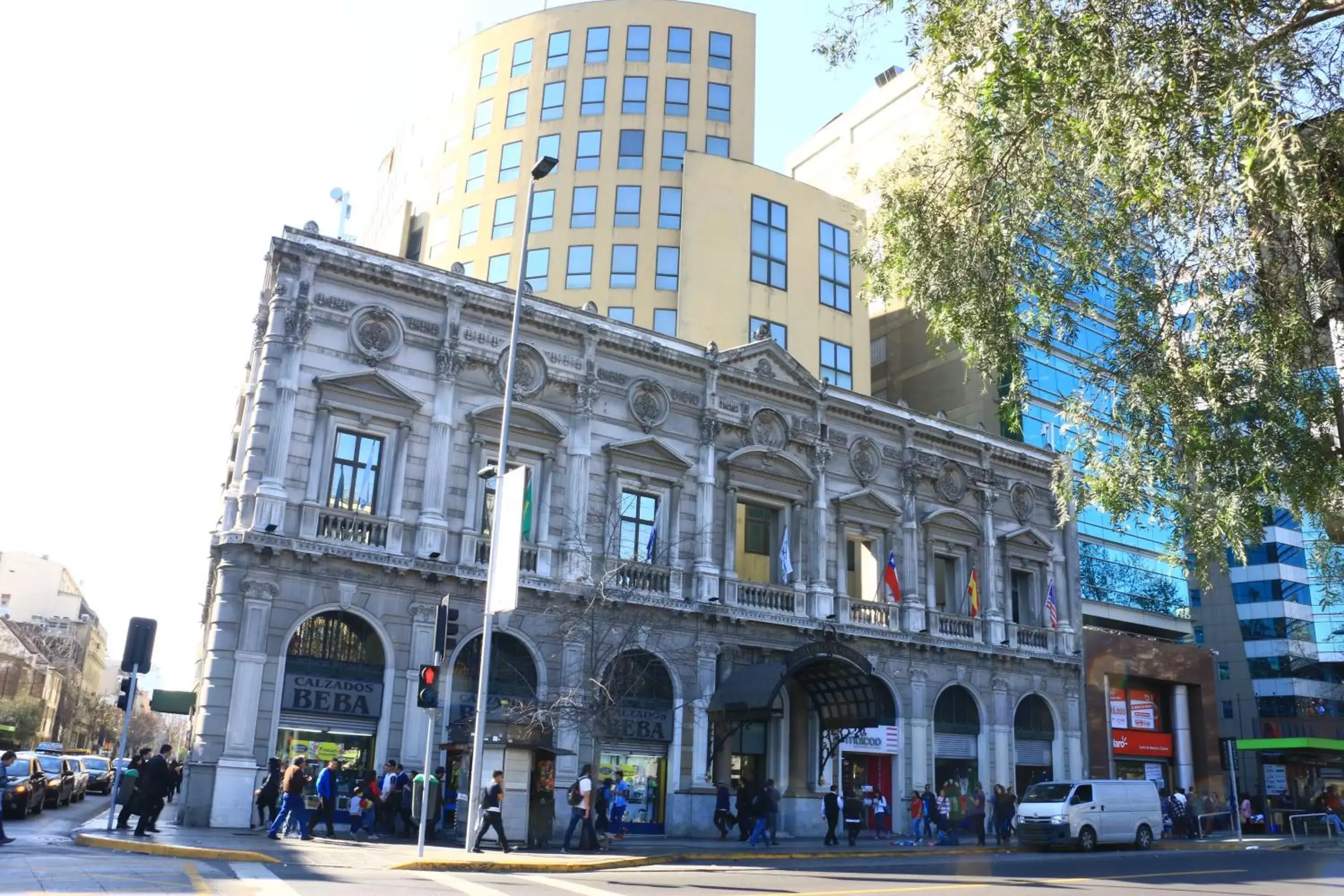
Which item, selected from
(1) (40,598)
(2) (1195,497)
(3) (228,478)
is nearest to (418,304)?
(3) (228,478)

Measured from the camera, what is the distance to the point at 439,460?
27047 millimetres

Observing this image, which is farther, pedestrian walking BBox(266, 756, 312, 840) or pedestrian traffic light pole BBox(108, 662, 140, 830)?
pedestrian walking BBox(266, 756, 312, 840)

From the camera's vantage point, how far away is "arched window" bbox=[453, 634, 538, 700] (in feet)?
86.8

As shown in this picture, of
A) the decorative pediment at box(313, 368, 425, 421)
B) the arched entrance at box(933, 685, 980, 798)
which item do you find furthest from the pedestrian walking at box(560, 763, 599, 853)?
the arched entrance at box(933, 685, 980, 798)

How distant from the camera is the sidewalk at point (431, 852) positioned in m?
17.4

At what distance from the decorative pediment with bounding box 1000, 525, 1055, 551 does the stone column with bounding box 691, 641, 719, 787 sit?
→ 44.5 feet

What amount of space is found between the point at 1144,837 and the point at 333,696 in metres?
21.8

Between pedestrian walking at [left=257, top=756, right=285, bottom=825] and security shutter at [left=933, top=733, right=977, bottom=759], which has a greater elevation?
security shutter at [left=933, top=733, right=977, bottom=759]

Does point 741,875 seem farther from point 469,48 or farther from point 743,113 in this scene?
point 469,48

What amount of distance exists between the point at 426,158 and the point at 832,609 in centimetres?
2821

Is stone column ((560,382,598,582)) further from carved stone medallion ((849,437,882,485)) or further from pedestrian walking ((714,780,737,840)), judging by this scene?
carved stone medallion ((849,437,882,485))

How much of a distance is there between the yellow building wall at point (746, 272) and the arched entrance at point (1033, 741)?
41.4 ft

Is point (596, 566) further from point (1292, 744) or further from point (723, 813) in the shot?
point (1292, 744)

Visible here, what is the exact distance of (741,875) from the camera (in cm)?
1803
